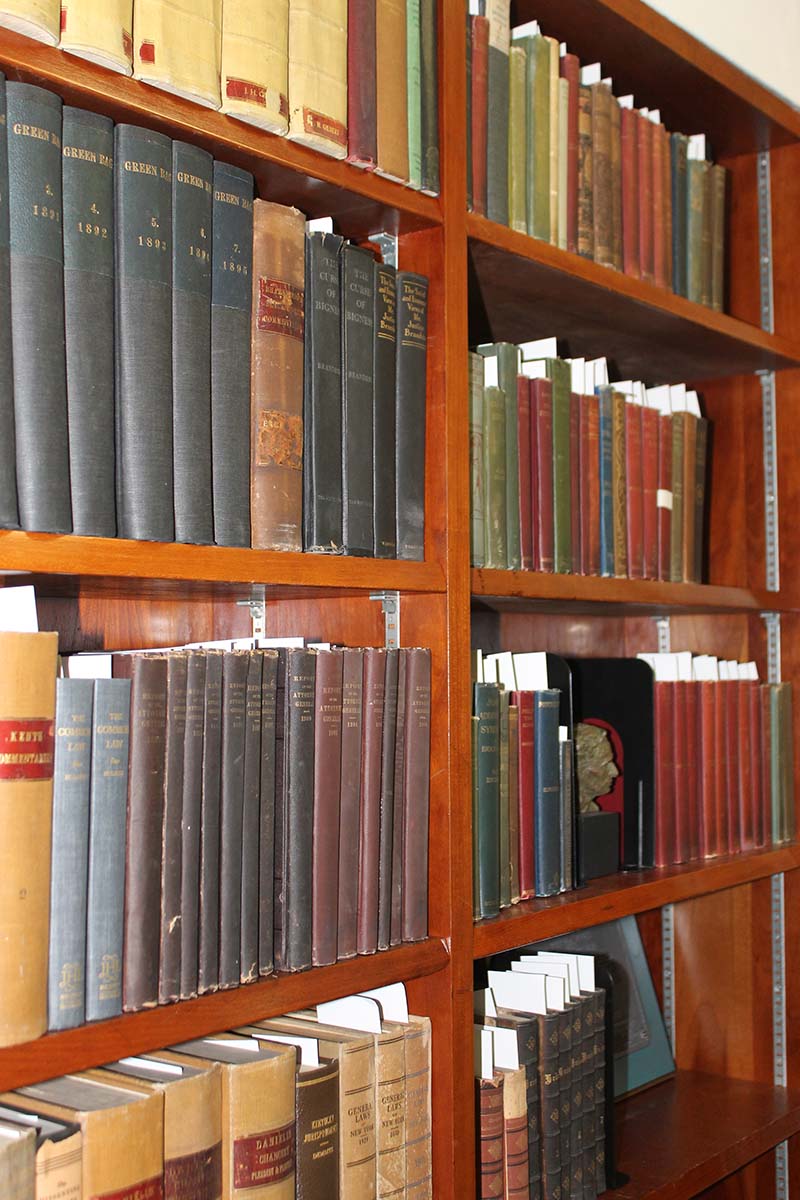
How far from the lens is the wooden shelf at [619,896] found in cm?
129

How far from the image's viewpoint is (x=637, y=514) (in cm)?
164

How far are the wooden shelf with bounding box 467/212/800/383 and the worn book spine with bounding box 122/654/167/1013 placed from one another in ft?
2.09

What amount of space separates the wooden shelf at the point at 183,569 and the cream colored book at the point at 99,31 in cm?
37

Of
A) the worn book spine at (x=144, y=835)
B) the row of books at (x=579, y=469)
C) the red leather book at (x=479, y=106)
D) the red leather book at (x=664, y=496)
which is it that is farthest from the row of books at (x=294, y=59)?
the red leather book at (x=664, y=496)

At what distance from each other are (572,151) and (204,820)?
99 centimetres

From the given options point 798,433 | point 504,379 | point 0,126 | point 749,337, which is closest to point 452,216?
point 504,379

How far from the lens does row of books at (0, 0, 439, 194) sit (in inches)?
36.5

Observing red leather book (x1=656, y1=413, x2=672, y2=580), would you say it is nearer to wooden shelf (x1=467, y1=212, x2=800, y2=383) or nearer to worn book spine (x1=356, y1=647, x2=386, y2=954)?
wooden shelf (x1=467, y1=212, x2=800, y2=383)

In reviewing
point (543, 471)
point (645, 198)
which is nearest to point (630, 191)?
point (645, 198)

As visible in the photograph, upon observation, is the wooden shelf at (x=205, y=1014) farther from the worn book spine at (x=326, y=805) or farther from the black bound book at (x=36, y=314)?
the black bound book at (x=36, y=314)

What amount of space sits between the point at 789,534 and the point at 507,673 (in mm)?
703

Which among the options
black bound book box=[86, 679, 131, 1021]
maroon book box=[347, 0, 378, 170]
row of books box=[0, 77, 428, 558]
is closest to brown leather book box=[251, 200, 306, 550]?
row of books box=[0, 77, 428, 558]

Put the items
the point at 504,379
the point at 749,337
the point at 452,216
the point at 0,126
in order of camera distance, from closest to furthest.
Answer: the point at 0,126, the point at 452,216, the point at 504,379, the point at 749,337

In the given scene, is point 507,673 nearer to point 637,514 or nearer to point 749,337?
point 637,514
